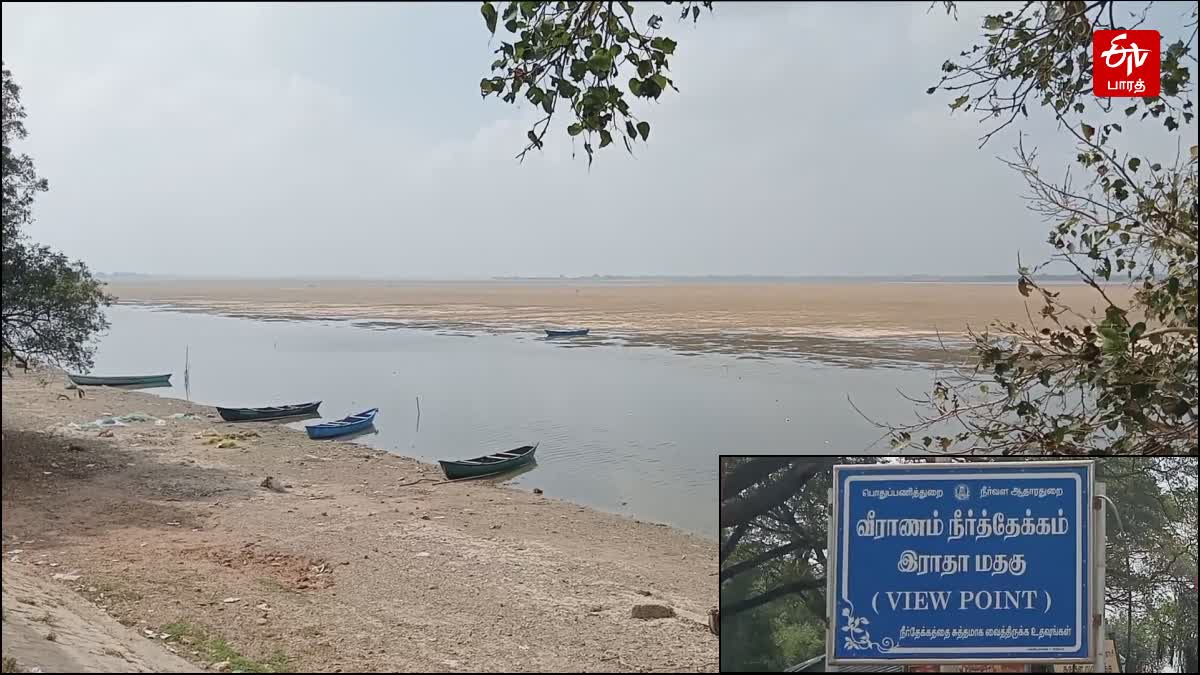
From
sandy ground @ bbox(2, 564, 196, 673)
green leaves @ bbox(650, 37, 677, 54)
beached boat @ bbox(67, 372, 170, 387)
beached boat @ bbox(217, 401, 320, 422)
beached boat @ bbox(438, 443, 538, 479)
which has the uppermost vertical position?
green leaves @ bbox(650, 37, 677, 54)

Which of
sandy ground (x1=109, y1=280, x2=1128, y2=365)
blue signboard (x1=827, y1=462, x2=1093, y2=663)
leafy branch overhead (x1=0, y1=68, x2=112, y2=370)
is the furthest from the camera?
sandy ground (x1=109, y1=280, x2=1128, y2=365)

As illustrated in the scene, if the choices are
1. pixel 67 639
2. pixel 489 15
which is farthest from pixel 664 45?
pixel 67 639

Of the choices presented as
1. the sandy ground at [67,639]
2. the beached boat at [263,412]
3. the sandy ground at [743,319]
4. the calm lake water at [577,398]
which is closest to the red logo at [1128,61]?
the sandy ground at [67,639]

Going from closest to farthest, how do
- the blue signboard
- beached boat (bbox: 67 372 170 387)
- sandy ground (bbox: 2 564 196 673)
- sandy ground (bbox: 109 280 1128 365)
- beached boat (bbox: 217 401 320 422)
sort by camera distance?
the blue signboard < sandy ground (bbox: 2 564 196 673) < beached boat (bbox: 217 401 320 422) < beached boat (bbox: 67 372 170 387) < sandy ground (bbox: 109 280 1128 365)

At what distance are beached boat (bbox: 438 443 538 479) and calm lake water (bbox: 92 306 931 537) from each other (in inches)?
12.9

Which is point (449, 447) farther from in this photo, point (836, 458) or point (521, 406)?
point (836, 458)

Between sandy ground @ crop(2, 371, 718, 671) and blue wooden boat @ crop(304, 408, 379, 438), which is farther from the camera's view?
blue wooden boat @ crop(304, 408, 379, 438)

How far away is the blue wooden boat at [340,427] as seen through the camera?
18.7 meters

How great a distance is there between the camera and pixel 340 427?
19.0 metres

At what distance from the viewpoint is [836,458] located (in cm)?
343

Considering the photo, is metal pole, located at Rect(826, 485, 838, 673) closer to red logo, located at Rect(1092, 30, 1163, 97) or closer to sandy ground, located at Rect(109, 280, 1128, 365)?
red logo, located at Rect(1092, 30, 1163, 97)

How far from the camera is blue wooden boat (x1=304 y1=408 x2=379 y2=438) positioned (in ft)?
61.4

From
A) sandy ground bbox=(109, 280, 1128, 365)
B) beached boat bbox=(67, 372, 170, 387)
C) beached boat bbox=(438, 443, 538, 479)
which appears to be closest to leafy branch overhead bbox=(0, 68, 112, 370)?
beached boat bbox=(438, 443, 538, 479)

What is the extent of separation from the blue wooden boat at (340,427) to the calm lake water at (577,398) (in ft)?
1.19
